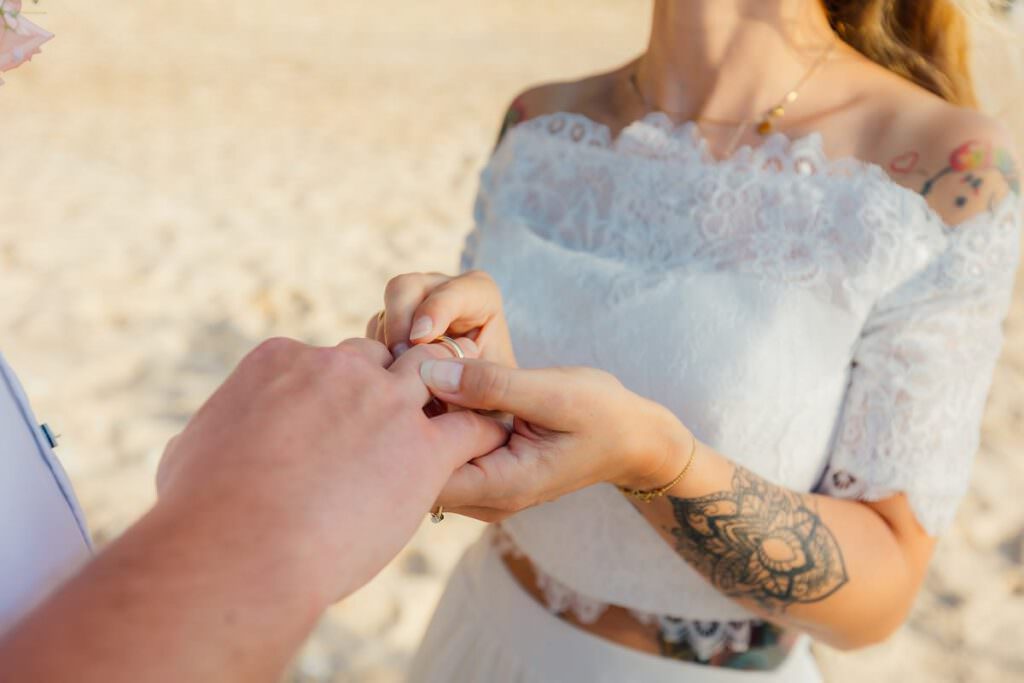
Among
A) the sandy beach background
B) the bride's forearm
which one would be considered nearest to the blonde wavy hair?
the sandy beach background

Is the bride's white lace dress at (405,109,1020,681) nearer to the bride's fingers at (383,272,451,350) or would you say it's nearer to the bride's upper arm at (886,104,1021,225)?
the bride's upper arm at (886,104,1021,225)

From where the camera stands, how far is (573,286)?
1307mm

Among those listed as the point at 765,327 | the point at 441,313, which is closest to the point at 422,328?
the point at 441,313

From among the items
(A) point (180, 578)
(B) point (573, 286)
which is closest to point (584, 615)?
(B) point (573, 286)

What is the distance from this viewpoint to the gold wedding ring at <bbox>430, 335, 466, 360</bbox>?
918 mm

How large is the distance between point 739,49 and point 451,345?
30.2 inches

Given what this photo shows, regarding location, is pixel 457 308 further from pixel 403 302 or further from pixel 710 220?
pixel 710 220

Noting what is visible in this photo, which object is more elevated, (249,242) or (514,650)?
(514,650)

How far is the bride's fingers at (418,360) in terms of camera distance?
71 cm

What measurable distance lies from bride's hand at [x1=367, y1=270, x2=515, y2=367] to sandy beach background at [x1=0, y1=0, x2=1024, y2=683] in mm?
1128

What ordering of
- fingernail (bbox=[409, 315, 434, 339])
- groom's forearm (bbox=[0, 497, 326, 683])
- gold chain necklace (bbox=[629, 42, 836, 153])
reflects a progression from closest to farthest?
1. groom's forearm (bbox=[0, 497, 326, 683])
2. fingernail (bbox=[409, 315, 434, 339])
3. gold chain necklace (bbox=[629, 42, 836, 153])

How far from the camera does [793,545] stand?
109 cm

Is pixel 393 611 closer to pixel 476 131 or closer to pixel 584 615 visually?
pixel 584 615

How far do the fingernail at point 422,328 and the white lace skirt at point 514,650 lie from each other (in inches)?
23.1
